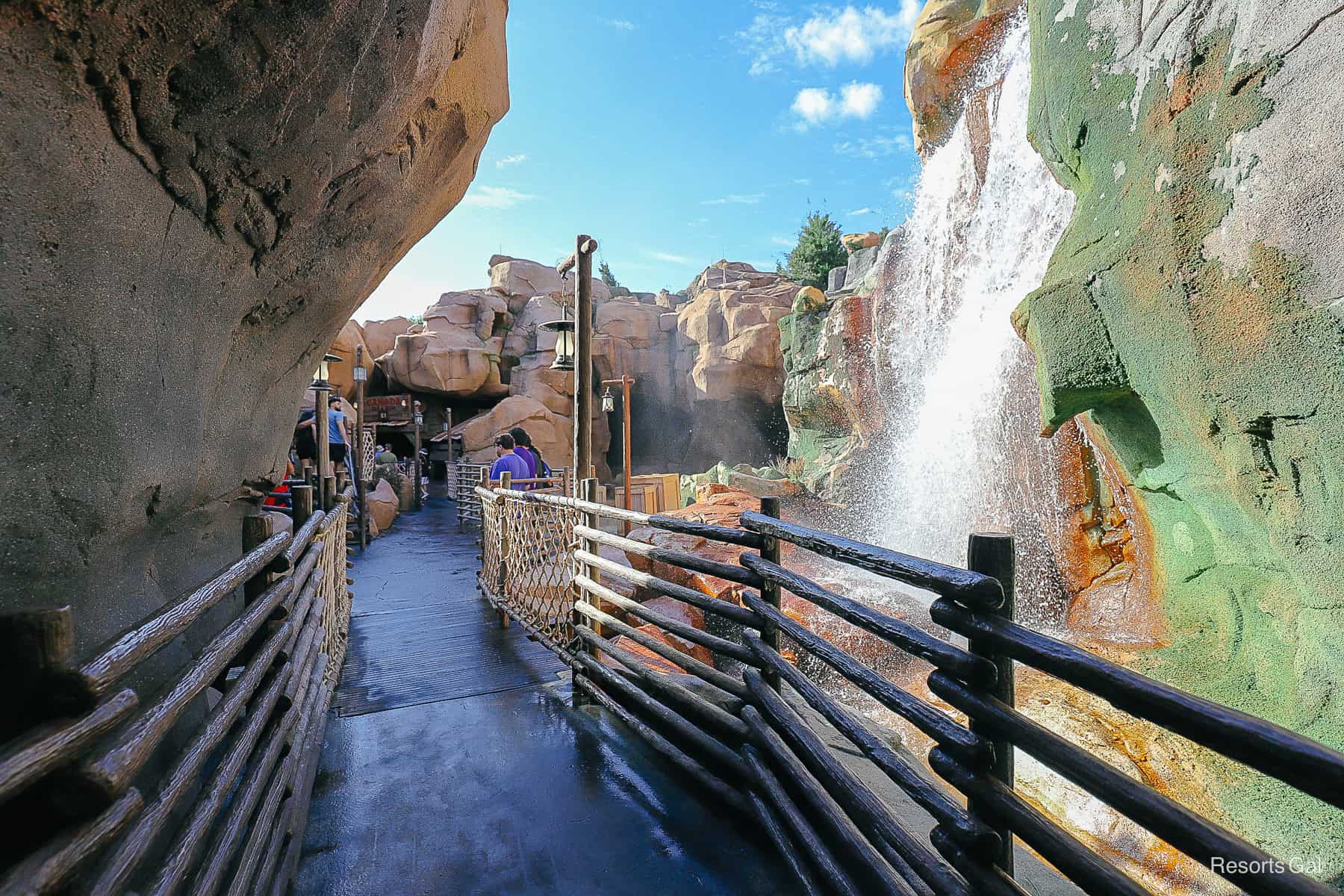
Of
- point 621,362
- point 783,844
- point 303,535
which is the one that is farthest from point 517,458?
point 621,362

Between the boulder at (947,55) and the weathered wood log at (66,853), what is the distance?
15938mm

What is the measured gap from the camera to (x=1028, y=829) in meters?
1.49

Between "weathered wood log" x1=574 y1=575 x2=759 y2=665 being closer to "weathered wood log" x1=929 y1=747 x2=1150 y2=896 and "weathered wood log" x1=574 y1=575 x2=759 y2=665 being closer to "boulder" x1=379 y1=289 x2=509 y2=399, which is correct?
"weathered wood log" x1=929 y1=747 x2=1150 y2=896

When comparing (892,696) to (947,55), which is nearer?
(892,696)

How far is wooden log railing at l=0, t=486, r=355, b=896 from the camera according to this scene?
1.03 m

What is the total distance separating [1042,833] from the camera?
145 cm

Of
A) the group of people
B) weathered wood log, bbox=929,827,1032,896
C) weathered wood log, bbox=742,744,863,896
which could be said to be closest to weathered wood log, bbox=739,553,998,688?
weathered wood log, bbox=929,827,1032,896

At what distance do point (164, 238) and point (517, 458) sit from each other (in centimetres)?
591

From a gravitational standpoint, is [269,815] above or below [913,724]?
below

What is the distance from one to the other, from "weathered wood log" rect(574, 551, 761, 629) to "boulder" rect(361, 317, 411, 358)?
23.0m

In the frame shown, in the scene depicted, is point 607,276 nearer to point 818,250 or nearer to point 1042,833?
point 818,250

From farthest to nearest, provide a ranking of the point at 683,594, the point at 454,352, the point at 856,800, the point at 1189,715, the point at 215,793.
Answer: the point at 454,352 < the point at 683,594 < the point at 856,800 < the point at 215,793 < the point at 1189,715

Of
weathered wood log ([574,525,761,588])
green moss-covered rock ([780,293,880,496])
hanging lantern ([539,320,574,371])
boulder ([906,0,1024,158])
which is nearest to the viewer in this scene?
weathered wood log ([574,525,761,588])

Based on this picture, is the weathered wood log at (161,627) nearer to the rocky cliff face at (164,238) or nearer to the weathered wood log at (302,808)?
the rocky cliff face at (164,238)
